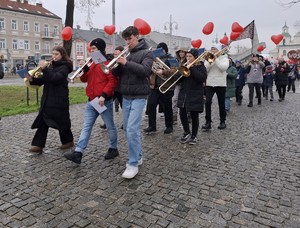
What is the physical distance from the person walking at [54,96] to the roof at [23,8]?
59150 millimetres

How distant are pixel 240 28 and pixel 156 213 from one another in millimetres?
7393

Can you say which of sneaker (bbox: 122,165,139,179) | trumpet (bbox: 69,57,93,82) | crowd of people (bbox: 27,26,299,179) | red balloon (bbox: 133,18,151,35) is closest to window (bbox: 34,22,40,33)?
crowd of people (bbox: 27,26,299,179)

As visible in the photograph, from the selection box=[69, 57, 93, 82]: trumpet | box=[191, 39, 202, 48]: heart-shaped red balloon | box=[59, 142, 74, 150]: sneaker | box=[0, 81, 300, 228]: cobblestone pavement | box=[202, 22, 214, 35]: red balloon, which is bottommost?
box=[0, 81, 300, 228]: cobblestone pavement

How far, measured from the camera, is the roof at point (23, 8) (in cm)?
5784

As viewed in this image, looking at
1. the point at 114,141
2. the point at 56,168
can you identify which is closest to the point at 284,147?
the point at 114,141

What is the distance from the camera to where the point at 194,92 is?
6094 millimetres

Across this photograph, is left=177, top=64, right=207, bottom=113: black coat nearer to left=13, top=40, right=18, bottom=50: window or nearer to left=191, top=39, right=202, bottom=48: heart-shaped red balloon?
left=191, top=39, right=202, bottom=48: heart-shaped red balloon

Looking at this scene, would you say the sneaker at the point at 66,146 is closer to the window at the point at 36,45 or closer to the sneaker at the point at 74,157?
the sneaker at the point at 74,157

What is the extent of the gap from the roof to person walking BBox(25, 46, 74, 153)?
194 feet

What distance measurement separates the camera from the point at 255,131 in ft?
24.3

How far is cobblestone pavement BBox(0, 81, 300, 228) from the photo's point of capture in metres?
3.32

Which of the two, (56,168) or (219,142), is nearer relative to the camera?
(56,168)

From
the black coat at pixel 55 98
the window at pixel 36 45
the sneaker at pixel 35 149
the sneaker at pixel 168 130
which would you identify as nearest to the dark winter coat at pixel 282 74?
the sneaker at pixel 168 130

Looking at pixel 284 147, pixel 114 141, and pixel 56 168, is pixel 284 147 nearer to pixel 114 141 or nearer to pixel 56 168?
pixel 114 141
